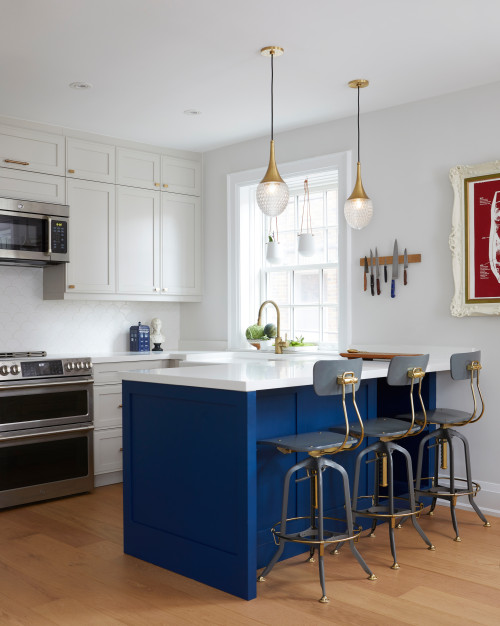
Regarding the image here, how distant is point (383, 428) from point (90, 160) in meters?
3.08

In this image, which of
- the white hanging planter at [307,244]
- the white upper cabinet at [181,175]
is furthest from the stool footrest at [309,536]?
the white upper cabinet at [181,175]

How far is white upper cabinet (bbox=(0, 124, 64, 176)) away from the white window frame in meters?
1.42

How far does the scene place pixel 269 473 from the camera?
3227mm

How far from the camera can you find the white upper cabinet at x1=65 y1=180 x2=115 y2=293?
5.04 m

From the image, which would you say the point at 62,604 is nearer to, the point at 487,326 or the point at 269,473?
the point at 269,473

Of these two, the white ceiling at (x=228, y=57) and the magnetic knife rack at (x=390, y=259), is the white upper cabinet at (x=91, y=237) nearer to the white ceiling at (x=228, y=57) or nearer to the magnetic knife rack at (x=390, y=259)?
the white ceiling at (x=228, y=57)

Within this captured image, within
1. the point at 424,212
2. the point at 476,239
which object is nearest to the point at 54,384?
the point at 424,212

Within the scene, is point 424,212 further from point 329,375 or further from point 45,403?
point 45,403

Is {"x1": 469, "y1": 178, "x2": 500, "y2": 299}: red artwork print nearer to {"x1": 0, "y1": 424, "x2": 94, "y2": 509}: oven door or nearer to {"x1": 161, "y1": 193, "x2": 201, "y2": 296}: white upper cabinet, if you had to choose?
{"x1": 161, "y1": 193, "x2": 201, "y2": 296}: white upper cabinet

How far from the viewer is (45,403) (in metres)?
4.48

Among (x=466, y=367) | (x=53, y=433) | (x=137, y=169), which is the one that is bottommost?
(x=53, y=433)

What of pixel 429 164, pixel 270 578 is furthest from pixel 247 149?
pixel 270 578

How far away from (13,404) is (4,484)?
1.61 ft

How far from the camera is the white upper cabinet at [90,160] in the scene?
16.5 feet
